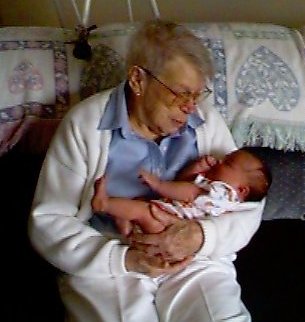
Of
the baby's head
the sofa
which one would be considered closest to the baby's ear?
the baby's head

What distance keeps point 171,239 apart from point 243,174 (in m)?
0.21

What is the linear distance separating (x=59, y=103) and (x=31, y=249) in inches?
14.2

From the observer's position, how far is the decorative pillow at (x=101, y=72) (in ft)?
5.62

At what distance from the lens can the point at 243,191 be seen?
1527 millimetres

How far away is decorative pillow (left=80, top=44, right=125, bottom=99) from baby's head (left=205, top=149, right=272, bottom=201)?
0.35m

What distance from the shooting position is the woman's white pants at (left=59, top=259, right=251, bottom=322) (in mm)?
1415

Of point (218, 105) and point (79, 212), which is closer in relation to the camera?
point (79, 212)

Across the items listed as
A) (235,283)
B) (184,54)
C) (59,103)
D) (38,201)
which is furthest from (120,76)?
(235,283)

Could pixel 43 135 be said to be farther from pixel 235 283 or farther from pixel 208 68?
→ pixel 235 283

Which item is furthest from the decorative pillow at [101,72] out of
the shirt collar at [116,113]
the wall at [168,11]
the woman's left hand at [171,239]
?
the wall at [168,11]

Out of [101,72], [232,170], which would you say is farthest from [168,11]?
[232,170]

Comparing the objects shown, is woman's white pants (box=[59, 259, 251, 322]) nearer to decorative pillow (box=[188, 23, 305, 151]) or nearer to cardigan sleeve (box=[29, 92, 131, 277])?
cardigan sleeve (box=[29, 92, 131, 277])

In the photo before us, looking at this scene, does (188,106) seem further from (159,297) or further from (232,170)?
(159,297)

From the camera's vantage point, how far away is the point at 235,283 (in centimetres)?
152
